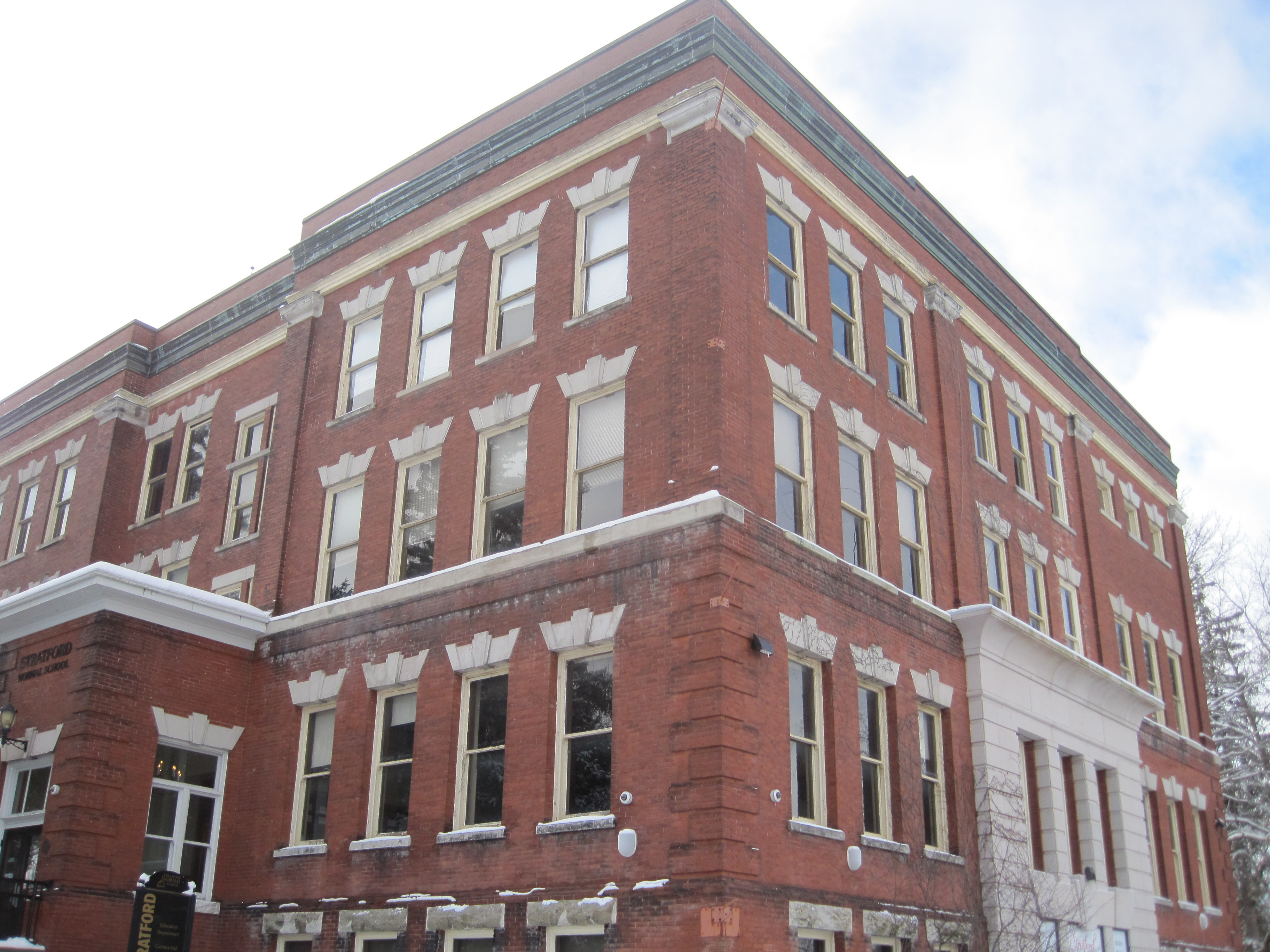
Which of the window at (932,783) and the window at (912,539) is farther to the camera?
the window at (912,539)

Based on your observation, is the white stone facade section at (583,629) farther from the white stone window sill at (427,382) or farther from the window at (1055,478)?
the window at (1055,478)

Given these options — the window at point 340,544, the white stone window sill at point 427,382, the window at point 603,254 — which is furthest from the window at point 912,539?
the window at point 340,544

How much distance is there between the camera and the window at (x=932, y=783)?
62.1 ft

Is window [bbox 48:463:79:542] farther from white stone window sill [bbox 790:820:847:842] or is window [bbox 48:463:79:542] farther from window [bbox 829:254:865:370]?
white stone window sill [bbox 790:820:847:842]

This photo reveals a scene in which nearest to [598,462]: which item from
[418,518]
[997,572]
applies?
[418,518]

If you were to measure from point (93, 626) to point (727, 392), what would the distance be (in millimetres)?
10859

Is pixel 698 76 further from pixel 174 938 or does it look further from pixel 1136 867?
pixel 1136 867

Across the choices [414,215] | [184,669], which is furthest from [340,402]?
[184,669]

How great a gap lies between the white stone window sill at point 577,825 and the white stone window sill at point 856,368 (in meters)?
8.67

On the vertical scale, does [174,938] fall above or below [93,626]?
below

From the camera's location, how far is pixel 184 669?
798 inches

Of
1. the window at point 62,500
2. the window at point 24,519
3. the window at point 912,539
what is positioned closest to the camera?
the window at point 912,539

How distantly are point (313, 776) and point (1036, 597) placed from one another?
1475cm

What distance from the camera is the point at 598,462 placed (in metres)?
18.0
